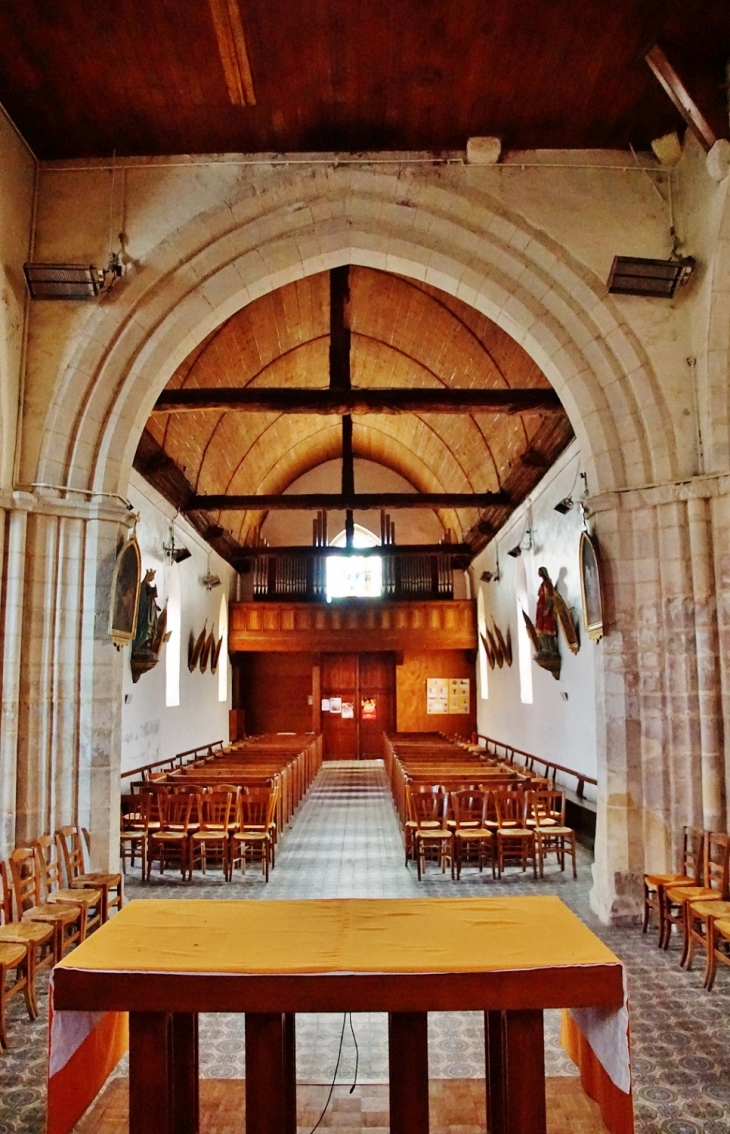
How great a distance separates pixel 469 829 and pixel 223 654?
34.6 ft

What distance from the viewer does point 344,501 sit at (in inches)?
520

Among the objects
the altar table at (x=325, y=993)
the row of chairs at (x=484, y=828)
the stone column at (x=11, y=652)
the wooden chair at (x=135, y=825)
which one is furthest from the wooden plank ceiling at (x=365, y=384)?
the altar table at (x=325, y=993)

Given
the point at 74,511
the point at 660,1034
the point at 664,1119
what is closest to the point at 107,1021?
the point at 664,1119

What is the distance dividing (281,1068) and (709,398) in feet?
18.0

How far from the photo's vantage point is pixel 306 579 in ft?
62.5

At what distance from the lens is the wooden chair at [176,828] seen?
744 centimetres

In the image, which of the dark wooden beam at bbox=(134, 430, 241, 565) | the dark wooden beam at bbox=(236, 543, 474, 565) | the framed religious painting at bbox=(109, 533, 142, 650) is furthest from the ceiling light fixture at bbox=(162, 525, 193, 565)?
the framed religious painting at bbox=(109, 533, 142, 650)

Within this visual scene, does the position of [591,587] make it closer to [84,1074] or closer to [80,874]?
[80,874]

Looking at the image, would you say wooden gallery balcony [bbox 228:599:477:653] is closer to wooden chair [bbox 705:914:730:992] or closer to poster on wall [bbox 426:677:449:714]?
poster on wall [bbox 426:677:449:714]

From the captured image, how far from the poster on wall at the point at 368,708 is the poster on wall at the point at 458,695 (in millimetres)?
2007

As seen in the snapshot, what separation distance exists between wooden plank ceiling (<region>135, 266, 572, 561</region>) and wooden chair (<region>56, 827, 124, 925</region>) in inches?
200

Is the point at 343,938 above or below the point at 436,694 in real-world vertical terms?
below

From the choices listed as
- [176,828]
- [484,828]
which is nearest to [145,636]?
[176,828]

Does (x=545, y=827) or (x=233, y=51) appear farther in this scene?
(x=545, y=827)
